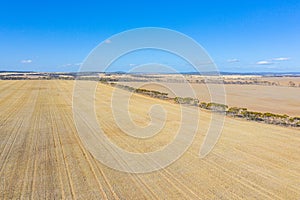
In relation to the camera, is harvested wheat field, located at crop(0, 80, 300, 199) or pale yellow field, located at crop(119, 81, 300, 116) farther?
pale yellow field, located at crop(119, 81, 300, 116)

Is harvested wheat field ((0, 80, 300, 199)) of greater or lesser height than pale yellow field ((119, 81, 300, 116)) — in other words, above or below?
above

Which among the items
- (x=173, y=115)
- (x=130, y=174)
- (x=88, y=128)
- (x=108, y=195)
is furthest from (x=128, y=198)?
(x=173, y=115)

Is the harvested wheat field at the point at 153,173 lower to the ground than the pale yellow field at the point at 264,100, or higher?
higher

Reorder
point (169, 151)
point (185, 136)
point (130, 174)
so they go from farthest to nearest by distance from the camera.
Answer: point (185, 136), point (169, 151), point (130, 174)

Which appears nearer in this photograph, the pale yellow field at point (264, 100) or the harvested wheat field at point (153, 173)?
the harvested wheat field at point (153, 173)

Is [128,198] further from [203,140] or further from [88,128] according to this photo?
[88,128]

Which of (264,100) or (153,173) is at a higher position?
(153,173)

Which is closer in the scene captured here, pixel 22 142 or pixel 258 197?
pixel 258 197

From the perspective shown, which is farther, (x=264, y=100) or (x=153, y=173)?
(x=264, y=100)
